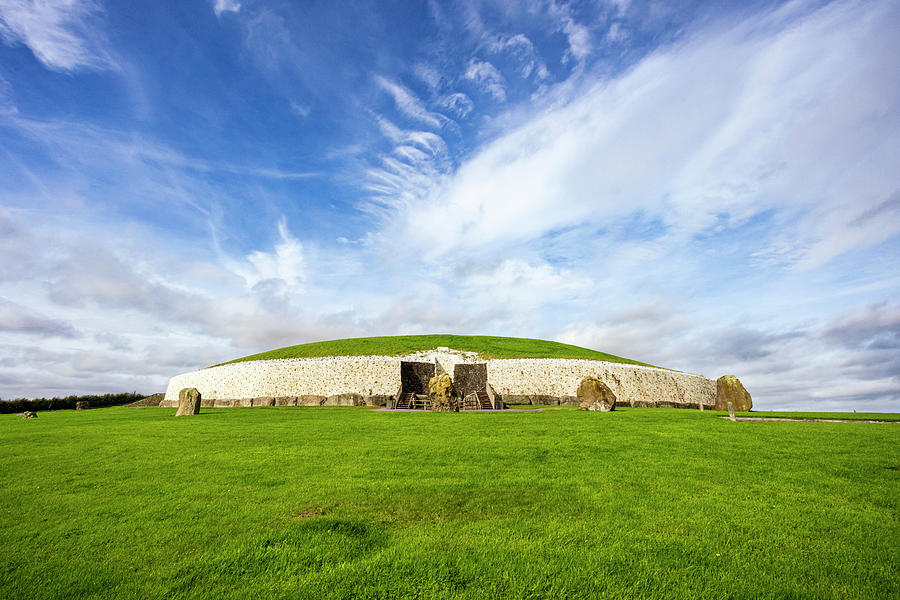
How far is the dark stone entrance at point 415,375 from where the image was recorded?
3694cm

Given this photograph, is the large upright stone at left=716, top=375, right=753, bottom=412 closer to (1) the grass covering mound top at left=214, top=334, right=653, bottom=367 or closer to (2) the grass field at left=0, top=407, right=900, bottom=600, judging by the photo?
(2) the grass field at left=0, top=407, right=900, bottom=600

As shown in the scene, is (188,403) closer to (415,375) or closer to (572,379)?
(415,375)

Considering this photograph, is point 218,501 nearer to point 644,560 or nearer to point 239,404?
point 644,560

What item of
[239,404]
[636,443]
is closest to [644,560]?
[636,443]

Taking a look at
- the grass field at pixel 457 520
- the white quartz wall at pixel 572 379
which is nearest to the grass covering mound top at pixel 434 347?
the white quartz wall at pixel 572 379

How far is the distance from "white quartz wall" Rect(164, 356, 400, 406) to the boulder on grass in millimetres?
10727

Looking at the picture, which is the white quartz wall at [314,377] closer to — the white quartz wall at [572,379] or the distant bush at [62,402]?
the white quartz wall at [572,379]

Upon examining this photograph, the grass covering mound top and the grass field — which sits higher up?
the grass covering mound top

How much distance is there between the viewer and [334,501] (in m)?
7.18

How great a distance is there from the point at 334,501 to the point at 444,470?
251 centimetres

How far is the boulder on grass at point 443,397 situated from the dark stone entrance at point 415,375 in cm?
1063

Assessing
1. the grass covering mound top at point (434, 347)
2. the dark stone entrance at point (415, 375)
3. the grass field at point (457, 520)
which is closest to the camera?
the grass field at point (457, 520)

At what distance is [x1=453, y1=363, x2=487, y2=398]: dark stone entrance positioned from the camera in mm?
37516

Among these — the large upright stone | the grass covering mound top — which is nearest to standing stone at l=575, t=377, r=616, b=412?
the large upright stone
